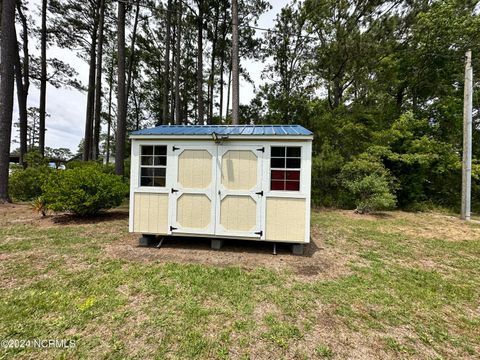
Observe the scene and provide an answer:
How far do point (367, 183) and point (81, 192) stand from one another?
30.4 feet

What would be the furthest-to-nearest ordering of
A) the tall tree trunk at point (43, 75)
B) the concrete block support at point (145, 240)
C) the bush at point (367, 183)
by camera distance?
the tall tree trunk at point (43, 75), the bush at point (367, 183), the concrete block support at point (145, 240)

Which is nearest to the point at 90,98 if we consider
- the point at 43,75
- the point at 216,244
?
the point at 43,75

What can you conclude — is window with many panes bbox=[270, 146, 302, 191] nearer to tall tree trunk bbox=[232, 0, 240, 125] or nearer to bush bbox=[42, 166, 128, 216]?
tall tree trunk bbox=[232, 0, 240, 125]

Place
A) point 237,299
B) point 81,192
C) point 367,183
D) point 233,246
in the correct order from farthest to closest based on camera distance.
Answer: point 367,183, point 81,192, point 233,246, point 237,299

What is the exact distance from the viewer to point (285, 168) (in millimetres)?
3826

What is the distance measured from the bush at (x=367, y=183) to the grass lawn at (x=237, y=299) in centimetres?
A: 315

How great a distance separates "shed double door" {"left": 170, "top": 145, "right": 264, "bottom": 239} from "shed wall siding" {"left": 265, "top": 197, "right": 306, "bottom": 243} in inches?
7.6

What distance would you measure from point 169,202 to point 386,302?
12.1 feet

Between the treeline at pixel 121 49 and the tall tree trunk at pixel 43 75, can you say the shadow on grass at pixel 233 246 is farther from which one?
the tall tree trunk at pixel 43 75

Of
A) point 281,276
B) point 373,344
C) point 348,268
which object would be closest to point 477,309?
point 348,268

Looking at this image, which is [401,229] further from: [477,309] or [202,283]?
[202,283]

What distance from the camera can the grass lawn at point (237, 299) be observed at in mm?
1886

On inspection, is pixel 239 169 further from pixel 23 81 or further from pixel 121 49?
pixel 23 81

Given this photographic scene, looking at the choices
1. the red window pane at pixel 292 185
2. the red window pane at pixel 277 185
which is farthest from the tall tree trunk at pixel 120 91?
the red window pane at pixel 292 185
